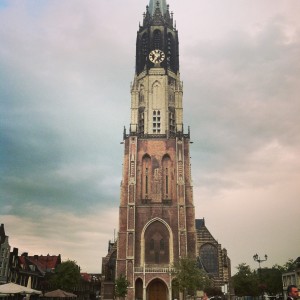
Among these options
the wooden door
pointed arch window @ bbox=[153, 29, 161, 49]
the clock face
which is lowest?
the wooden door

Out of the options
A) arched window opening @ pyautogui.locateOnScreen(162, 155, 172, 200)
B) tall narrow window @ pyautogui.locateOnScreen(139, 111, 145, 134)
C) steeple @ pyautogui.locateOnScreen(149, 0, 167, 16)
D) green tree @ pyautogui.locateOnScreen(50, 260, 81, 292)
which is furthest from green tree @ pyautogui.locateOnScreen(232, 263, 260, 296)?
steeple @ pyautogui.locateOnScreen(149, 0, 167, 16)

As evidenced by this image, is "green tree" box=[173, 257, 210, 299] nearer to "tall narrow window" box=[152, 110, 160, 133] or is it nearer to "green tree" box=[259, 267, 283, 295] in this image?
"tall narrow window" box=[152, 110, 160, 133]

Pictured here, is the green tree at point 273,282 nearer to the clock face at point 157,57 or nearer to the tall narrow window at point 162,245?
the tall narrow window at point 162,245

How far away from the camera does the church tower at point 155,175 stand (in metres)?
52.8

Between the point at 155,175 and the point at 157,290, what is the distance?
16.9 metres

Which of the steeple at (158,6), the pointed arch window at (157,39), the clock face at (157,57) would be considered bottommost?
the clock face at (157,57)

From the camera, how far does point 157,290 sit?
52562 millimetres

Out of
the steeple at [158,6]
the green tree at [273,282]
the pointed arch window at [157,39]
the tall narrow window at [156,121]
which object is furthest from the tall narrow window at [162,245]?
the steeple at [158,6]

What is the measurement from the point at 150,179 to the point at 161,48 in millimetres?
24738

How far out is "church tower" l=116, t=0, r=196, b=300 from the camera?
52.8 m

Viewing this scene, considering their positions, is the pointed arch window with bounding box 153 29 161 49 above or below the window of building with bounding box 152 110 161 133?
above

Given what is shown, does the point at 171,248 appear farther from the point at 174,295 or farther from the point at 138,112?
the point at 138,112

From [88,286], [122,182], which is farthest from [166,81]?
[88,286]

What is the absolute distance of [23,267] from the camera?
5550cm
